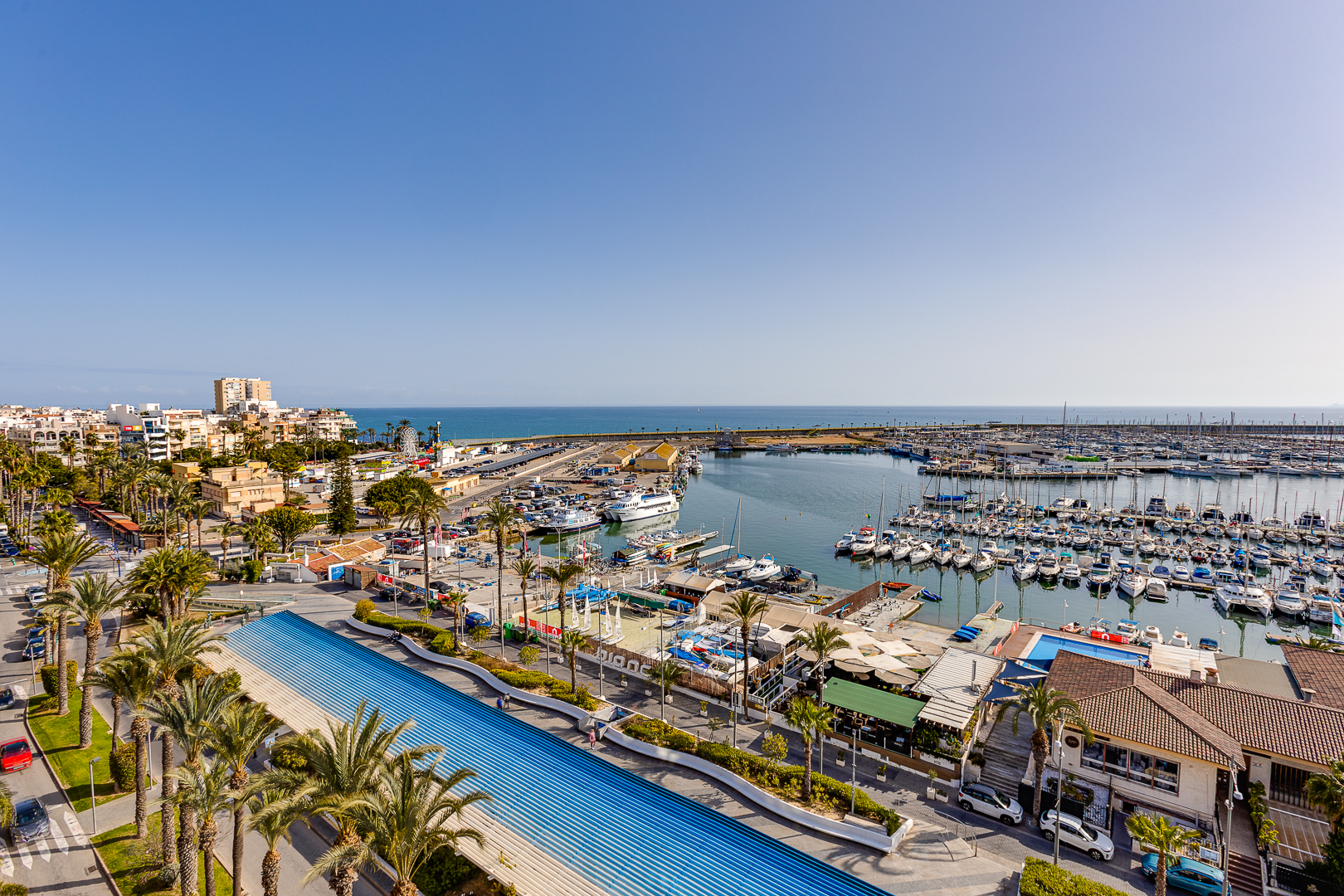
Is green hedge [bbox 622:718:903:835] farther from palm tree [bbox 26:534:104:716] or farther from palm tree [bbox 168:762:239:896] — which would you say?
palm tree [bbox 26:534:104:716]

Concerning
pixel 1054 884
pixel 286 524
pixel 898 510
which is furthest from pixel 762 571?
pixel 286 524

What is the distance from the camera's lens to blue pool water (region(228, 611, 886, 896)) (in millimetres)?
16859

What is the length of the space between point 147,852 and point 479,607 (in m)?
23.6

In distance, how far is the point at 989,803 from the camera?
22.1 meters

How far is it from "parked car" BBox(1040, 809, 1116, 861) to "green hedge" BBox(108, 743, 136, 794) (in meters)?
33.8

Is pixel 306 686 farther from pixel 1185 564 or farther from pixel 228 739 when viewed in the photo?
pixel 1185 564

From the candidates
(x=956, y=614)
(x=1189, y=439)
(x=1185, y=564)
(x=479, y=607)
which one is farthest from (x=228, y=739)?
(x=1189, y=439)

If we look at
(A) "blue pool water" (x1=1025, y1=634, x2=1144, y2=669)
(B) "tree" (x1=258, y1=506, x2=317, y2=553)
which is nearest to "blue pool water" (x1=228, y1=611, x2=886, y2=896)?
(A) "blue pool water" (x1=1025, y1=634, x2=1144, y2=669)

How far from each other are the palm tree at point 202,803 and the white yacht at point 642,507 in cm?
7301

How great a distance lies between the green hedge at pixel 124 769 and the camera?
76.0ft

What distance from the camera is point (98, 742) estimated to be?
26312 mm

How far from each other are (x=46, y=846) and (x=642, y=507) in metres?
74.6

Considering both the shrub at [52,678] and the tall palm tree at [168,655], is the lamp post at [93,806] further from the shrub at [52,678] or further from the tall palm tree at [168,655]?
the shrub at [52,678]

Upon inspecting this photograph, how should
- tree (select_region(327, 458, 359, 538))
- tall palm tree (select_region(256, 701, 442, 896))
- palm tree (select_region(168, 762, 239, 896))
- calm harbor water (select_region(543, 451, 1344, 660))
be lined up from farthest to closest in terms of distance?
1. tree (select_region(327, 458, 359, 538))
2. calm harbor water (select_region(543, 451, 1344, 660))
3. palm tree (select_region(168, 762, 239, 896))
4. tall palm tree (select_region(256, 701, 442, 896))
